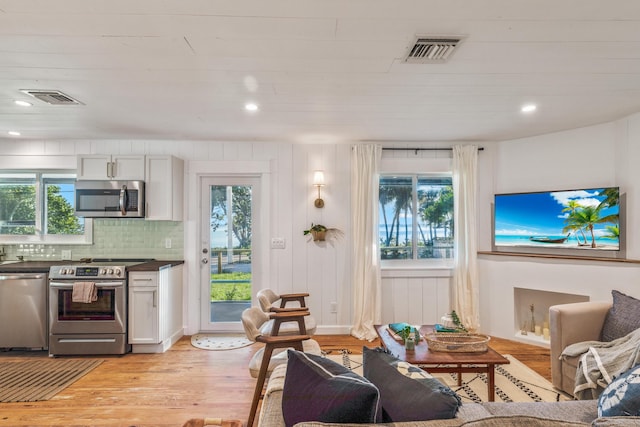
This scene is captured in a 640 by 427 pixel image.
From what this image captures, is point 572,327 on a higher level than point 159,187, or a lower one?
lower

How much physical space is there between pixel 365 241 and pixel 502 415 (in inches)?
128

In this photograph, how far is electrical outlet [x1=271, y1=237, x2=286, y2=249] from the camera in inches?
186

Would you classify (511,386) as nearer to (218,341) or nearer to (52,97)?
(218,341)

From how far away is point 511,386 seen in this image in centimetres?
319

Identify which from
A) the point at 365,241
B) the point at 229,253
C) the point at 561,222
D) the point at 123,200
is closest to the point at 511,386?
the point at 561,222

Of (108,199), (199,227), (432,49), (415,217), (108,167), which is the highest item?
(432,49)

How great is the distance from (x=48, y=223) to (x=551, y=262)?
595 centimetres

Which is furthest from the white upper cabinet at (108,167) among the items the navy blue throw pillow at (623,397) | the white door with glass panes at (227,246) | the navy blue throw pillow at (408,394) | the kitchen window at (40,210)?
the navy blue throw pillow at (623,397)

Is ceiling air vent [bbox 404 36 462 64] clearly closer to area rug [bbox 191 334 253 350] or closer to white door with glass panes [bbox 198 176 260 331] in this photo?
white door with glass panes [bbox 198 176 260 331]

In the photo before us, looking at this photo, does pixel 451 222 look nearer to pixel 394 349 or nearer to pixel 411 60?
pixel 394 349

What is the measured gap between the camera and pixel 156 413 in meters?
2.80

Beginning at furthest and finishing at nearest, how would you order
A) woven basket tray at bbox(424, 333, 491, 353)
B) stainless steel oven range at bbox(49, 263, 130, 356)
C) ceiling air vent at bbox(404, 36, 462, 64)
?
stainless steel oven range at bbox(49, 263, 130, 356), woven basket tray at bbox(424, 333, 491, 353), ceiling air vent at bbox(404, 36, 462, 64)

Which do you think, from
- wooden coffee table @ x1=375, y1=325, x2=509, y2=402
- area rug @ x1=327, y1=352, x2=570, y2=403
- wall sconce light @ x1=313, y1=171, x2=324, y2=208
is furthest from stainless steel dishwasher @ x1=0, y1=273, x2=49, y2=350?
wooden coffee table @ x1=375, y1=325, x2=509, y2=402

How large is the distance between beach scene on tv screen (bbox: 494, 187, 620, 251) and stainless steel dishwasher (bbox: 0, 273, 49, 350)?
5226 millimetres
